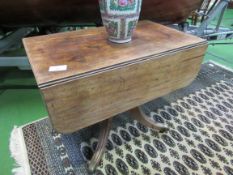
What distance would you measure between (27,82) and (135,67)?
1365mm

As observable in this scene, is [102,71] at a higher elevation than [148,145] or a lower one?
higher

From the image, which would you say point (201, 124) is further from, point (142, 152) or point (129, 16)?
point (129, 16)

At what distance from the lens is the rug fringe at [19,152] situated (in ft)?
3.47

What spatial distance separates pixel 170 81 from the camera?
1015 mm

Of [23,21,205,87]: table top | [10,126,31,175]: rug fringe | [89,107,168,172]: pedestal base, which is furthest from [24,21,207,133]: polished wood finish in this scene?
[10,126,31,175]: rug fringe

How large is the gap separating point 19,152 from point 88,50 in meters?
0.72

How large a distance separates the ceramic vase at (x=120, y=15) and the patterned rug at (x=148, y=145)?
635mm

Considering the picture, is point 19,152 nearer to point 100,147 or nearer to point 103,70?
point 100,147

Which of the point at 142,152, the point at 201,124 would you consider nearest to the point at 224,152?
the point at 201,124

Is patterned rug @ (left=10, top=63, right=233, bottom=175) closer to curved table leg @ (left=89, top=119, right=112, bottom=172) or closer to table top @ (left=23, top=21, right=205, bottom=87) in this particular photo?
curved table leg @ (left=89, top=119, right=112, bottom=172)

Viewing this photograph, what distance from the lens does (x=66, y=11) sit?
1572 millimetres

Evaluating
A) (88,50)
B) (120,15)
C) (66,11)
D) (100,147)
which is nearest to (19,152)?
(100,147)

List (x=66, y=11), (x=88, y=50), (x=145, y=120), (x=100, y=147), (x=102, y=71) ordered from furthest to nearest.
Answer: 1. (x=66, y=11)
2. (x=145, y=120)
3. (x=100, y=147)
4. (x=88, y=50)
5. (x=102, y=71)

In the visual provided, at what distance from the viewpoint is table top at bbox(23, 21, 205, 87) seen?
0.77m
